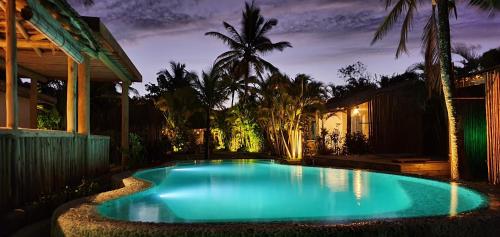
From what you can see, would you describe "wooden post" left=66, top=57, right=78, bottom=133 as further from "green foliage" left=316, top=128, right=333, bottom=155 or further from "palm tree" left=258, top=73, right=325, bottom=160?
"green foliage" left=316, top=128, right=333, bottom=155

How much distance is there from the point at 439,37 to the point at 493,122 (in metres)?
2.11

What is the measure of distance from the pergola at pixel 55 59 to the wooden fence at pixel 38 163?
2cm

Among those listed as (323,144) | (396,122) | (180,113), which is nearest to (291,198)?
(396,122)

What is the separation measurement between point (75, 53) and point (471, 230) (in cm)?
743

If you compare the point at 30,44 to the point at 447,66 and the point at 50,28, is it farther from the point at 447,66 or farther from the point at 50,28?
the point at 447,66

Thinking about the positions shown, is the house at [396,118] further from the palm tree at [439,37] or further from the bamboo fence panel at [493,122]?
the bamboo fence panel at [493,122]

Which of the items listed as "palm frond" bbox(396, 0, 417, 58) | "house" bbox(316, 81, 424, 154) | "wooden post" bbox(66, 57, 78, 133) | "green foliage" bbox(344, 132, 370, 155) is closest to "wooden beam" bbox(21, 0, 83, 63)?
"wooden post" bbox(66, 57, 78, 133)

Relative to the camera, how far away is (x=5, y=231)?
5.43 metres

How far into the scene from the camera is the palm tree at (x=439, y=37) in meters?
10.0

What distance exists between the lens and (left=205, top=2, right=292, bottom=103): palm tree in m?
29.9

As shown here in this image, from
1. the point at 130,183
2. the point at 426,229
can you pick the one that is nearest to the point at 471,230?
the point at 426,229

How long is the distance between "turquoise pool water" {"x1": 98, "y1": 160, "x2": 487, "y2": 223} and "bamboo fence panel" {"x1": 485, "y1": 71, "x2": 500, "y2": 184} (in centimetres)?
149

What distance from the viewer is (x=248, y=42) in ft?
98.7

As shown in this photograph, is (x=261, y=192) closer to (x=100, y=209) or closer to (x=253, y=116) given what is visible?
(x=100, y=209)
